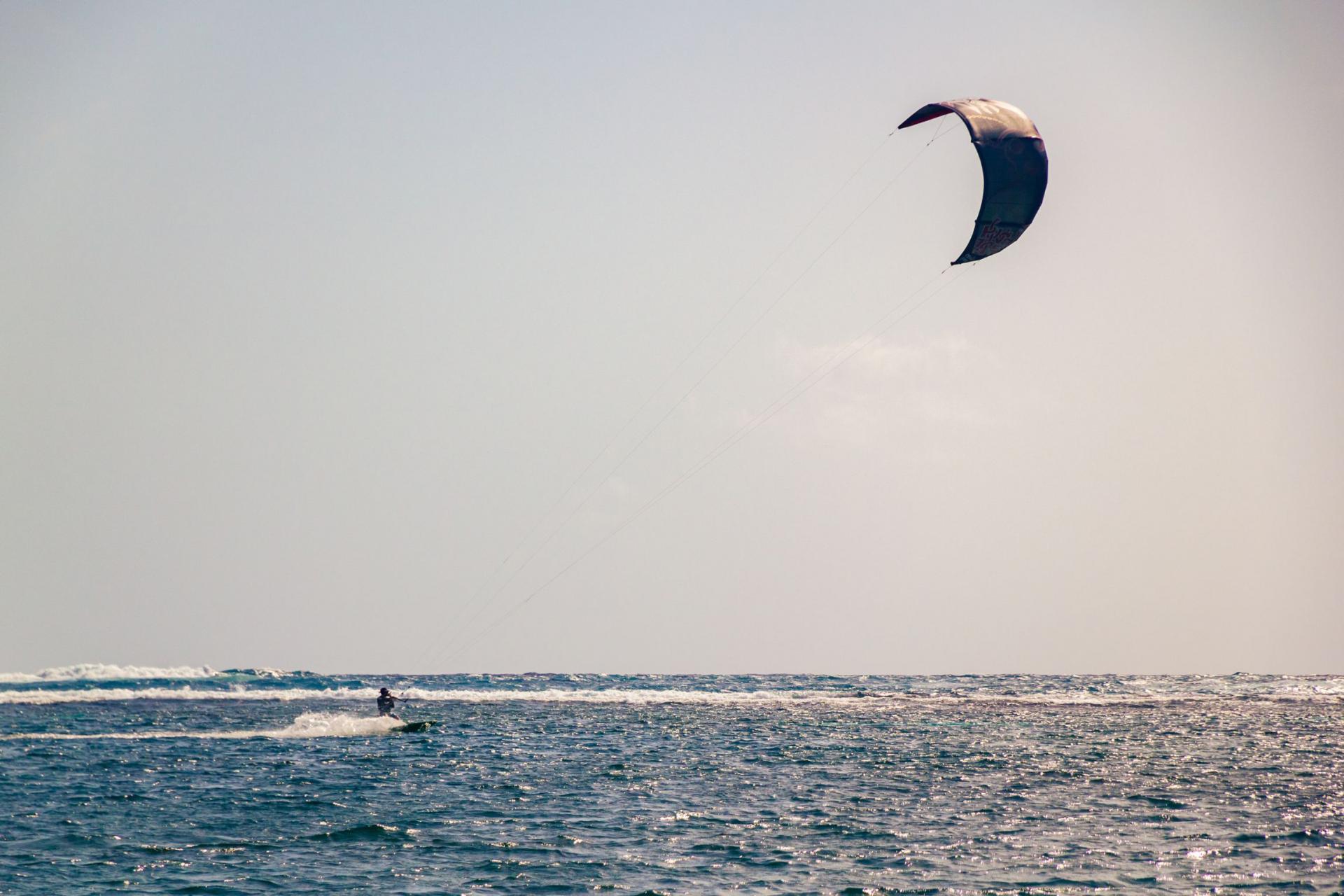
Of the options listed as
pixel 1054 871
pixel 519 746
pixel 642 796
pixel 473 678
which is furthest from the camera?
pixel 473 678

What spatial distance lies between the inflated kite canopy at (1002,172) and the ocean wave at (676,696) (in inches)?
1767

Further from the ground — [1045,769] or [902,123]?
[902,123]

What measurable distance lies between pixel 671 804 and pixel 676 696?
52540mm

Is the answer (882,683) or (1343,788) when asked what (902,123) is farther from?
(882,683)

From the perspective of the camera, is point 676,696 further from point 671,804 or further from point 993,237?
point 993,237

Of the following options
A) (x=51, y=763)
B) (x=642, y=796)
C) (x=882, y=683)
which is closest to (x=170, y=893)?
(x=642, y=796)

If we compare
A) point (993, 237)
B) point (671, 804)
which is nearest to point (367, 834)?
point (671, 804)

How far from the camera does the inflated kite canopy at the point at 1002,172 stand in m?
26.9

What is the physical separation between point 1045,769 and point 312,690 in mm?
64563

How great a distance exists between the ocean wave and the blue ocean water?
1525 cm

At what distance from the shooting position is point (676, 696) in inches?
3071

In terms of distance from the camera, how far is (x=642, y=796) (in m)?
27.5

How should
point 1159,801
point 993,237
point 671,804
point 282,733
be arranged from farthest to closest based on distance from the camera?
1. point 282,733
2. point 993,237
3. point 1159,801
4. point 671,804

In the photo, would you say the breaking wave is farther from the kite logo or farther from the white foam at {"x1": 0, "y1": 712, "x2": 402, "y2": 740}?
the kite logo
